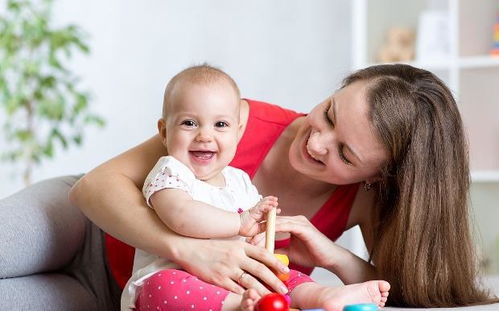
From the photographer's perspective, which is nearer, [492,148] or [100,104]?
[492,148]

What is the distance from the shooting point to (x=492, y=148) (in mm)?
4234

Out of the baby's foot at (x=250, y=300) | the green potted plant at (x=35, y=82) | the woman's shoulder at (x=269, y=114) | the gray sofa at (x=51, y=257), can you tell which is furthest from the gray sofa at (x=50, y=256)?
the green potted plant at (x=35, y=82)

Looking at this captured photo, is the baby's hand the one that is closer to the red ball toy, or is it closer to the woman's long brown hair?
the red ball toy

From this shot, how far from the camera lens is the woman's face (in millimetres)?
1909

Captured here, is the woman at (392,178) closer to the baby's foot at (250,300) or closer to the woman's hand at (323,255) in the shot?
the woman's hand at (323,255)

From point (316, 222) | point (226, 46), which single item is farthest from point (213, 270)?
point (226, 46)

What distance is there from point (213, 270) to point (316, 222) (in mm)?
671

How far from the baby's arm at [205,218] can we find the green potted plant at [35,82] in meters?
2.61

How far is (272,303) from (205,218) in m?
0.30

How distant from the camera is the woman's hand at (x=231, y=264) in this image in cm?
161

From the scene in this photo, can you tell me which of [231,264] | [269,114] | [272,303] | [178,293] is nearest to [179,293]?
[178,293]

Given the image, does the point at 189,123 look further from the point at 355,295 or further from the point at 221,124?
the point at 355,295

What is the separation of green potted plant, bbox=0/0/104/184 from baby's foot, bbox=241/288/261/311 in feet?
9.39

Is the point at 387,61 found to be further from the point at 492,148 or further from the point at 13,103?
the point at 13,103
